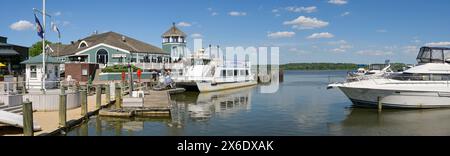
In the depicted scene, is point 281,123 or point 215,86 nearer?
point 281,123

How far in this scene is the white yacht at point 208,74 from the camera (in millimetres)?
42062

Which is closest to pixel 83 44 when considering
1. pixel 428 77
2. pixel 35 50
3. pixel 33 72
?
pixel 35 50

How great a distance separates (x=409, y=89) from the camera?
25000 millimetres

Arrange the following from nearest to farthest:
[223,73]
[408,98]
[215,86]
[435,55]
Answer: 1. [408,98]
2. [435,55]
3. [215,86]
4. [223,73]

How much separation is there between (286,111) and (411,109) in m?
7.76

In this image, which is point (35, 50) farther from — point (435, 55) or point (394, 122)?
point (394, 122)

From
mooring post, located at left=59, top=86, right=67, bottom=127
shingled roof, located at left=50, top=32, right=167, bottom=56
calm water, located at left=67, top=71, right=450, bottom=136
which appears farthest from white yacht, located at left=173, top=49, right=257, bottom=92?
mooring post, located at left=59, top=86, right=67, bottom=127

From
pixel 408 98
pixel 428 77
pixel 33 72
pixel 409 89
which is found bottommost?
pixel 408 98

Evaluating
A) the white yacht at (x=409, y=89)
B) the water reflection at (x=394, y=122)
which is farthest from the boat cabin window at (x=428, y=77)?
the water reflection at (x=394, y=122)

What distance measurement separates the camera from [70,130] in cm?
1680

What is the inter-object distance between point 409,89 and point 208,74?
23675 mm

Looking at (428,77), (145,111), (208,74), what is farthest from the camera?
(208,74)

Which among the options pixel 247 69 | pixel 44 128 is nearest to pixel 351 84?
pixel 44 128
